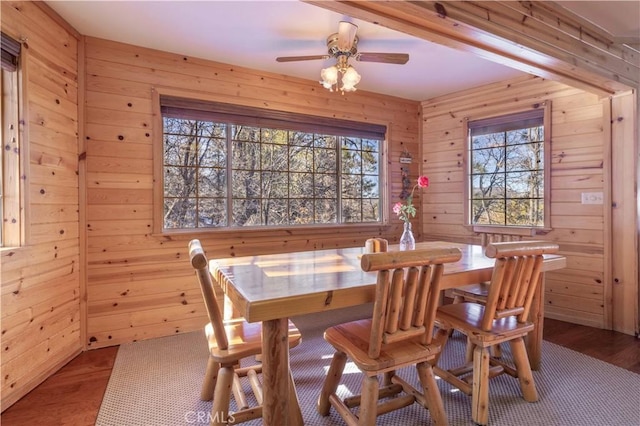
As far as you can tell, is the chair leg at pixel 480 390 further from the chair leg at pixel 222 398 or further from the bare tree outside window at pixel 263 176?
the bare tree outside window at pixel 263 176

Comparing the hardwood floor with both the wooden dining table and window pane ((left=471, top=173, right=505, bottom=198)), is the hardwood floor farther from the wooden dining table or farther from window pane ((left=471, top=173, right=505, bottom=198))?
window pane ((left=471, top=173, right=505, bottom=198))

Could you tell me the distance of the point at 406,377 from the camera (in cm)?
218

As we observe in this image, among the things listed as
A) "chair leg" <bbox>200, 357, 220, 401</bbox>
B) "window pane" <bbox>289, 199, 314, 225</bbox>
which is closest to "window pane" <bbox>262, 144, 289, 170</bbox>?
"window pane" <bbox>289, 199, 314, 225</bbox>

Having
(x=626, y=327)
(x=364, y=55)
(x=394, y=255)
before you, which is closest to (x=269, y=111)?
(x=364, y=55)

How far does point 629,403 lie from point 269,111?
3.45 meters

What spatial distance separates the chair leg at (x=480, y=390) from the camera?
1.69 metres

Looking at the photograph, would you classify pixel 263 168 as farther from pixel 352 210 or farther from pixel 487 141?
pixel 487 141

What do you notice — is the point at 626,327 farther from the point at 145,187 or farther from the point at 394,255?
the point at 145,187

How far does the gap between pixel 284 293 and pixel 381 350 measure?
1.78ft

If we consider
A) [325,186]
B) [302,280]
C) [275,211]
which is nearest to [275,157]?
[275,211]

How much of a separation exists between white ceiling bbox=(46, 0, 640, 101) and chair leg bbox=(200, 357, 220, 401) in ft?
7.59

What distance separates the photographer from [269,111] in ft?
10.9

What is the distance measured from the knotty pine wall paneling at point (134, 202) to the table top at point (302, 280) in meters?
1.14

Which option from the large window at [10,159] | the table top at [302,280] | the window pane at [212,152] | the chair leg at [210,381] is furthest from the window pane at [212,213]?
the chair leg at [210,381]
